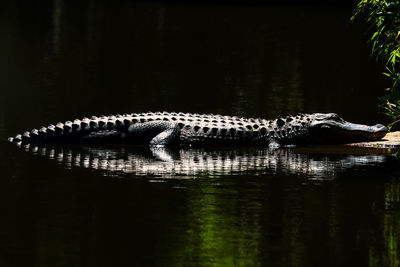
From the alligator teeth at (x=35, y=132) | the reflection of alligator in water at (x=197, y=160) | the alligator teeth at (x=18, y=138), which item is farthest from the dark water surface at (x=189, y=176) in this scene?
the alligator teeth at (x=35, y=132)

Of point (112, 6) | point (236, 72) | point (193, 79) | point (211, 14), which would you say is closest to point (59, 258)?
point (193, 79)

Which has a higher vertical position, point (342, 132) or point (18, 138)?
point (342, 132)

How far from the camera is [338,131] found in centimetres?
1416

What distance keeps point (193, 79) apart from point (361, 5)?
329 inches

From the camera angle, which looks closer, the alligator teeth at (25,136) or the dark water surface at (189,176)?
the dark water surface at (189,176)

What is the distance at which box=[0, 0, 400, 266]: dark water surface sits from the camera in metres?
8.40

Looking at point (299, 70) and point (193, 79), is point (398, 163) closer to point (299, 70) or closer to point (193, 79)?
point (193, 79)

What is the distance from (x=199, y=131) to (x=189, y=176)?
8.29 feet

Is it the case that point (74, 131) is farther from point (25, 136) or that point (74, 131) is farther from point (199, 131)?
point (199, 131)

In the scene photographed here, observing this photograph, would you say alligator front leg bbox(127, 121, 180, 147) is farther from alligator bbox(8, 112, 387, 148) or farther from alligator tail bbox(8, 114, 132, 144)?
alligator tail bbox(8, 114, 132, 144)

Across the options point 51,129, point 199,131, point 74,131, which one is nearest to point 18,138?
point 51,129

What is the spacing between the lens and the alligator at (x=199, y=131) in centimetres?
1385

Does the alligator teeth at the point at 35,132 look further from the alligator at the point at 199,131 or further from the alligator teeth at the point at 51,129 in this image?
the alligator teeth at the point at 51,129

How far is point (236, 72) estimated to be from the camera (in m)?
22.5
